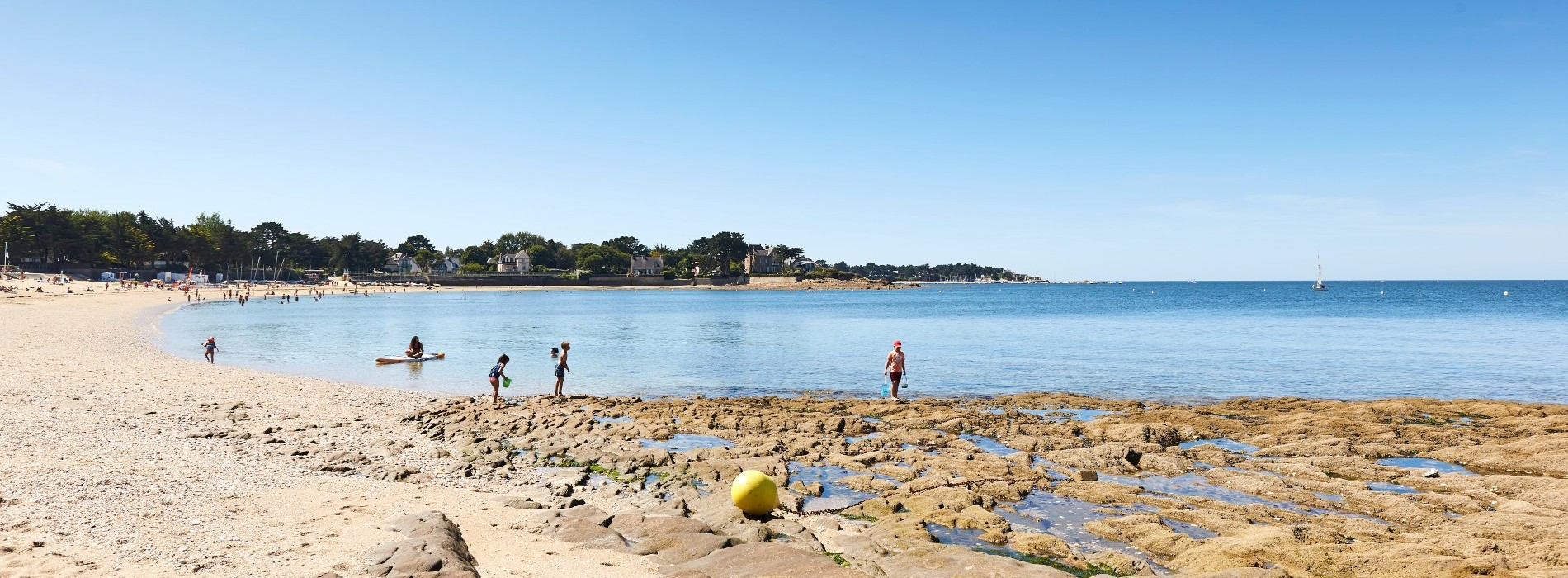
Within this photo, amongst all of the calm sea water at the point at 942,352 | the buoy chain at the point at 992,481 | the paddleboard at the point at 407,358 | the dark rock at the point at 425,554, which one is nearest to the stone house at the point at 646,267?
the calm sea water at the point at 942,352

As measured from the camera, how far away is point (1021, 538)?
9.83 meters

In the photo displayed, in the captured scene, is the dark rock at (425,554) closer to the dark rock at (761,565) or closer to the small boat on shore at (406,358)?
the dark rock at (761,565)

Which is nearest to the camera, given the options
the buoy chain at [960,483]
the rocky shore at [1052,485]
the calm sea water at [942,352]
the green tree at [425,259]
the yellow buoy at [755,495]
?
the rocky shore at [1052,485]

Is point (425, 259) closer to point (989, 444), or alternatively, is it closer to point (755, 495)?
point (989, 444)

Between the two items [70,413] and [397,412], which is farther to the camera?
[397,412]

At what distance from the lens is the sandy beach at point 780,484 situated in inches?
340

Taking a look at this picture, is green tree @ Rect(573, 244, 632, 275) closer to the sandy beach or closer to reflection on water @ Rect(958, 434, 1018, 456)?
the sandy beach

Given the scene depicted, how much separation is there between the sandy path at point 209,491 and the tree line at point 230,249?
123m

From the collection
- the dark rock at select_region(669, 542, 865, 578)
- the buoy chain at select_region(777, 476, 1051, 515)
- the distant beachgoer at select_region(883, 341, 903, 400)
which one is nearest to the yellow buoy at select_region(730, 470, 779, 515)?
the buoy chain at select_region(777, 476, 1051, 515)

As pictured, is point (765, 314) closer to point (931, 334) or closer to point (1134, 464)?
point (931, 334)

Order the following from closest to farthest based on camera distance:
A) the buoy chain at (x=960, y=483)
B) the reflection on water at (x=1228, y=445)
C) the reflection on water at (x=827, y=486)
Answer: the buoy chain at (x=960, y=483), the reflection on water at (x=827, y=486), the reflection on water at (x=1228, y=445)

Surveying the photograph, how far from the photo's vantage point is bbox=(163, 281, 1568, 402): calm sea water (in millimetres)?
26328

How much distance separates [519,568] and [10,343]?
118ft

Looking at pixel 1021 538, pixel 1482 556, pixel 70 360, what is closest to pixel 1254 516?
pixel 1482 556
